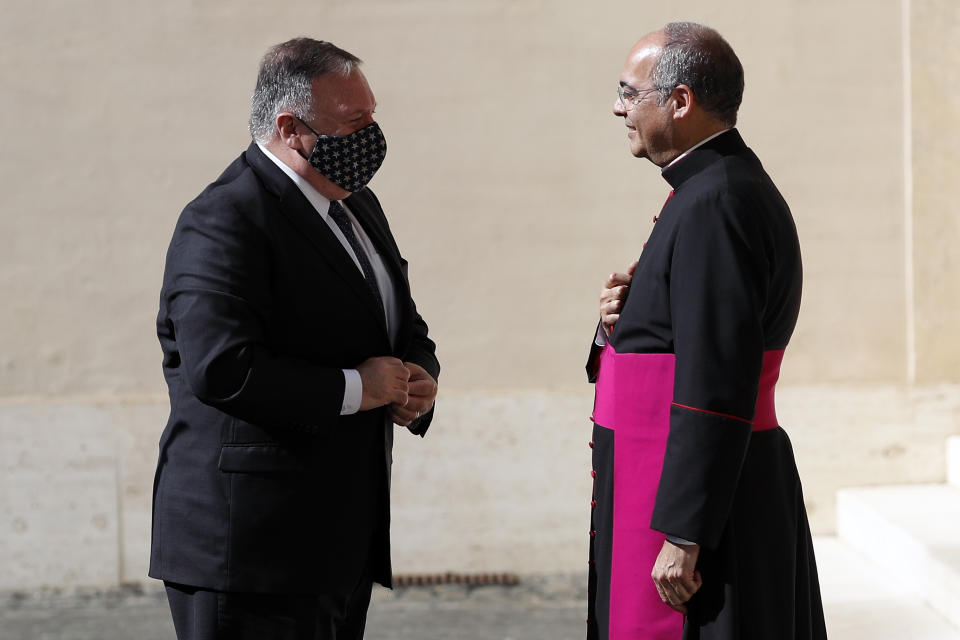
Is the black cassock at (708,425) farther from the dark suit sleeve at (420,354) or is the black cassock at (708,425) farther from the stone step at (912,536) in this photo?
the stone step at (912,536)

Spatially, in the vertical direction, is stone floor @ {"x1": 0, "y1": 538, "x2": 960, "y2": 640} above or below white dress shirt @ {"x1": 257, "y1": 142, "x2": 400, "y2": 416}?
below

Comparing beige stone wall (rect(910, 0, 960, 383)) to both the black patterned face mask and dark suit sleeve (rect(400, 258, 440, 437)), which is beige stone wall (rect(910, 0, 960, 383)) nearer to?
dark suit sleeve (rect(400, 258, 440, 437))

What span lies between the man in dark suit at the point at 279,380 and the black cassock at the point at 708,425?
511 mm

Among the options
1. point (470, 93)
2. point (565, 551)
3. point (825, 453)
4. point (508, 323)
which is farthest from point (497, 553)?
point (470, 93)

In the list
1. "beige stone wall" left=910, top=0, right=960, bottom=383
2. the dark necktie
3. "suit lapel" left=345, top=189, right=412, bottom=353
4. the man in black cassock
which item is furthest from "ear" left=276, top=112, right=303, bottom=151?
"beige stone wall" left=910, top=0, right=960, bottom=383

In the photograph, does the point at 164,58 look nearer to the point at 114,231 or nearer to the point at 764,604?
the point at 114,231

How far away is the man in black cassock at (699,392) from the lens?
2.07 m

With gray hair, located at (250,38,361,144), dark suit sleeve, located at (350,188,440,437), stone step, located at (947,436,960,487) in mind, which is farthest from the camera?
stone step, located at (947,436,960,487)

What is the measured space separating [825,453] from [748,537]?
8.96ft

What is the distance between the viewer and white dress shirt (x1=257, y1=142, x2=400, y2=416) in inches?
88.5

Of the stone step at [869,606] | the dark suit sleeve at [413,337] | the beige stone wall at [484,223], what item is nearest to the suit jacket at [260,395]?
the dark suit sleeve at [413,337]

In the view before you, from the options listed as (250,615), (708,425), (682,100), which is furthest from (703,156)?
(250,615)

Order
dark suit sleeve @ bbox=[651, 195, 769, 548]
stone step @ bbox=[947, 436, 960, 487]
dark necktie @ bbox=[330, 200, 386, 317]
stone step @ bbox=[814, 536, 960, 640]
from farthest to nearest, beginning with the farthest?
stone step @ bbox=[947, 436, 960, 487] < stone step @ bbox=[814, 536, 960, 640] < dark necktie @ bbox=[330, 200, 386, 317] < dark suit sleeve @ bbox=[651, 195, 769, 548]

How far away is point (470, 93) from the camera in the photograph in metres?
4.75
